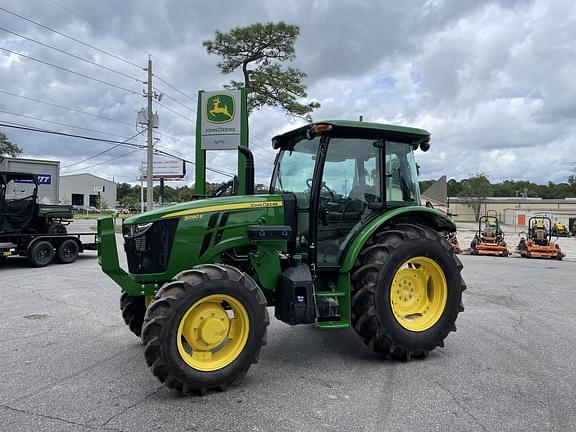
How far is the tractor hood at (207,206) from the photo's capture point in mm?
4176

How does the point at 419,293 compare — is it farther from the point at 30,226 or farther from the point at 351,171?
the point at 30,226

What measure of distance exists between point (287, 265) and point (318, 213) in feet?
2.03

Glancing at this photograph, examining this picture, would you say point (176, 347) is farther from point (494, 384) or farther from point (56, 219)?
point (56, 219)

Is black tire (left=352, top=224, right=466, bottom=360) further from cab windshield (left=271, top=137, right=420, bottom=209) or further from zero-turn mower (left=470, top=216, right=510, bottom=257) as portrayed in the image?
zero-turn mower (left=470, top=216, right=510, bottom=257)

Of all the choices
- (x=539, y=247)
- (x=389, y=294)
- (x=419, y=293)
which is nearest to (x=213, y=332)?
(x=389, y=294)

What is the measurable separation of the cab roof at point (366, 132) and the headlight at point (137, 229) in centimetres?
184

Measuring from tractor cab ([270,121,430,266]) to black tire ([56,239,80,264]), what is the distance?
365 inches

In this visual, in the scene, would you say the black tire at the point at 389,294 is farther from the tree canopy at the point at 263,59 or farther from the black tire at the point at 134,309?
the tree canopy at the point at 263,59

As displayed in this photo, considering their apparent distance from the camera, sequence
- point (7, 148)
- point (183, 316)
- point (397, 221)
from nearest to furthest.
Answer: point (183, 316) < point (397, 221) < point (7, 148)

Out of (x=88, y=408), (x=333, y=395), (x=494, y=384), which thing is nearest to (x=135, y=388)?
(x=88, y=408)

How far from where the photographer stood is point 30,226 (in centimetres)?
1218

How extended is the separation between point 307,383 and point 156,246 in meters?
1.81

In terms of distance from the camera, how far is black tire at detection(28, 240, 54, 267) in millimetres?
11602

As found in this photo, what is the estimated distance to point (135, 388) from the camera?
3.85 m
